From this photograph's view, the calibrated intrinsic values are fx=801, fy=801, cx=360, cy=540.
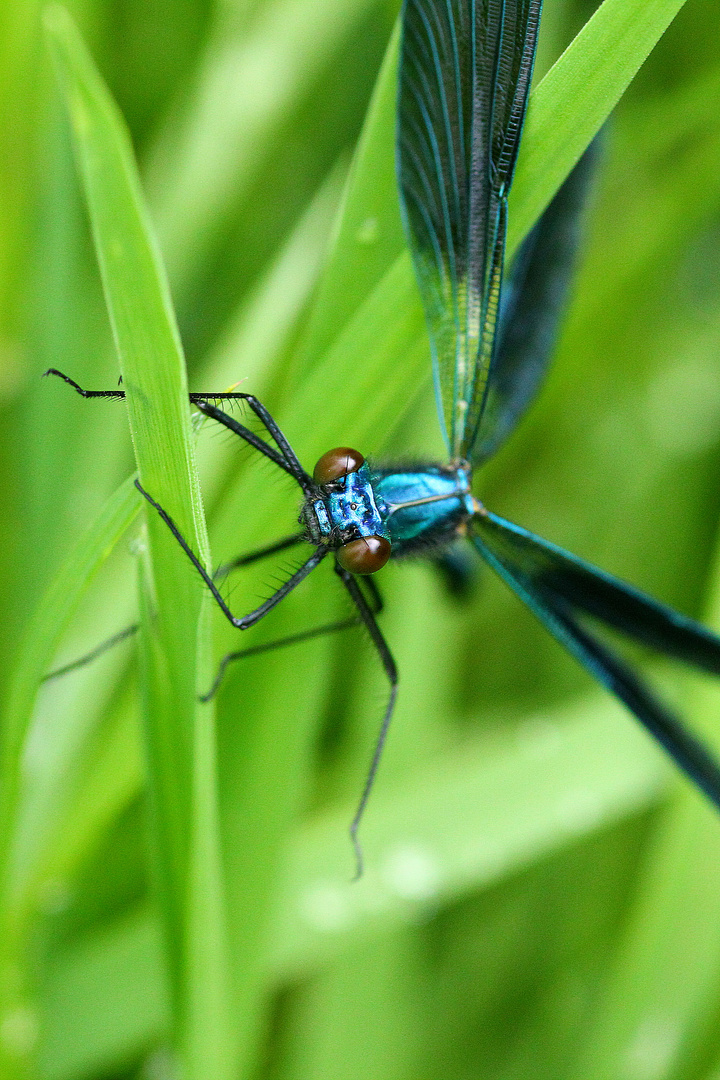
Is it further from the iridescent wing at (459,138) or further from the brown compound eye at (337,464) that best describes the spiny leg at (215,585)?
the iridescent wing at (459,138)

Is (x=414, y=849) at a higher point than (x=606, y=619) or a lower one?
lower

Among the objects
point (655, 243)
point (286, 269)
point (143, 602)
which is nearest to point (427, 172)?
point (286, 269)

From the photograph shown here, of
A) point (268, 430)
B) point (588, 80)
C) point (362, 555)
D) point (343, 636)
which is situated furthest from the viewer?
point (343, 636)

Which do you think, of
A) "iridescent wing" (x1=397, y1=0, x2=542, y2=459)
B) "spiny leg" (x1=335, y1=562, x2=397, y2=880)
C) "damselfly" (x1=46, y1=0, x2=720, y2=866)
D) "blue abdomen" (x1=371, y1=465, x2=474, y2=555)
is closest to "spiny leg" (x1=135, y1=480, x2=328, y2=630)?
"damselfly" (x1=46, y1=0, x2=720, y2=866)

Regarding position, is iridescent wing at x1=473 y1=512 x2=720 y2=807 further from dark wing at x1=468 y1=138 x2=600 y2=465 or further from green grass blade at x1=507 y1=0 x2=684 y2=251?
green grass blade at x1=507 y1=0 x2=684 y2=251

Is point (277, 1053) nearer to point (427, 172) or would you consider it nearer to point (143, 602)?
point (143, 602)

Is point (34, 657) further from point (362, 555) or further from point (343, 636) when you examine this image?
point (343, 636)

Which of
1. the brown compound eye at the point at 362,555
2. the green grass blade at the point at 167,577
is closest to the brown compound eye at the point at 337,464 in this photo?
the brown compound eye at the point at 362,555

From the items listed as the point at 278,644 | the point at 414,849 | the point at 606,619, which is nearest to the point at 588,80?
the point at 278,644
